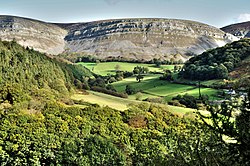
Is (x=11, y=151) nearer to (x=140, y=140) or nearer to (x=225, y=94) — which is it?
(x=140, y=140)

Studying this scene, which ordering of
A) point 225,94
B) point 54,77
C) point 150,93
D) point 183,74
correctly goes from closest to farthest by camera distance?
1. point 225,94
2. point 54,77
3. point 150,93
4. point 183,74

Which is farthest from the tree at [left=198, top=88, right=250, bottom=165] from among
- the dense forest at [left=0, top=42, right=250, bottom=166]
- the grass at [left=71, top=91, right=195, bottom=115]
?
the grass at [left=71, top=91, right=195, bottom=115]

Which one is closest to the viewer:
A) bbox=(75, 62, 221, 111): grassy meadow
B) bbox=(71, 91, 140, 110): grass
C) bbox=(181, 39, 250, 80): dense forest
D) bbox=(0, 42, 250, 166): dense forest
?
bbox=(0, 42, 250, 166): dense forest

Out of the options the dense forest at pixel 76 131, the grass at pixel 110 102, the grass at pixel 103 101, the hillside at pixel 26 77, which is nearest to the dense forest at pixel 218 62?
the grass at pixel 110 102

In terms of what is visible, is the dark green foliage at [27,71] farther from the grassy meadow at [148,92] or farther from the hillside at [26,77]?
the grassy meadow at [148,92]

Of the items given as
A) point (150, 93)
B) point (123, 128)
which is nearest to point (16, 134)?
point (123, 128)

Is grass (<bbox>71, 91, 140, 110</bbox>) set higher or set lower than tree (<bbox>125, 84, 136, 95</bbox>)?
higher

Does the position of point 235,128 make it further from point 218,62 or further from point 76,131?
point 218,62

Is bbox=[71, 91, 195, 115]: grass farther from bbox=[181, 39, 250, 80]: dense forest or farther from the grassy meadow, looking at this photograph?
bbox=[181, 39, 250, 80]: dense forest
